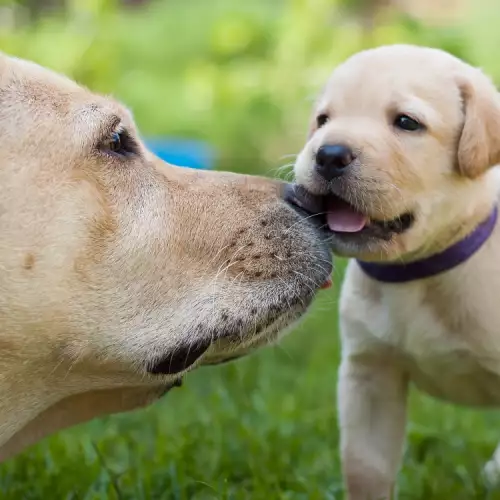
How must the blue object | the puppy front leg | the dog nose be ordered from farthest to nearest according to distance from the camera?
1. the blue object
2. the puppy front leg
3. the dog nose

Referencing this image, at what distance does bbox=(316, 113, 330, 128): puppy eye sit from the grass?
23.2 inches

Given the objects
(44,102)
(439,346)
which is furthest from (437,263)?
(44,102)

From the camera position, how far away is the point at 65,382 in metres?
2.84

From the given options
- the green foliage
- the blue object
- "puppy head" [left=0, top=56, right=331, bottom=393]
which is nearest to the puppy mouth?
"puppy head" [left=0, top=56, right=331, bottom=393]

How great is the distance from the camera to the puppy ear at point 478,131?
3096 mm

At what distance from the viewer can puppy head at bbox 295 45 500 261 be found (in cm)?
300

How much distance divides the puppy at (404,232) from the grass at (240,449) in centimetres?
23

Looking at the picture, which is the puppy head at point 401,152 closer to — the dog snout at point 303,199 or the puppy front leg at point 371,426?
the dog snout at point 303,199

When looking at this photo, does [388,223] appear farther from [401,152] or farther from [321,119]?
[321,119]

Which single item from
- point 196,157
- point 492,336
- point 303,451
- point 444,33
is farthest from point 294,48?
point 492,336

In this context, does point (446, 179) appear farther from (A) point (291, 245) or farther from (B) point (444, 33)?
(B) point (444, 33)

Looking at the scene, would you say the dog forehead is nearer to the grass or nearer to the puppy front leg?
the grass

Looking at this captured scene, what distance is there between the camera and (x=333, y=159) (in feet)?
9.75

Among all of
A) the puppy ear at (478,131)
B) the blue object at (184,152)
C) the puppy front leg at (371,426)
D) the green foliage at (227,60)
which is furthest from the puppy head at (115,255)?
the green foliage at (227,60)
